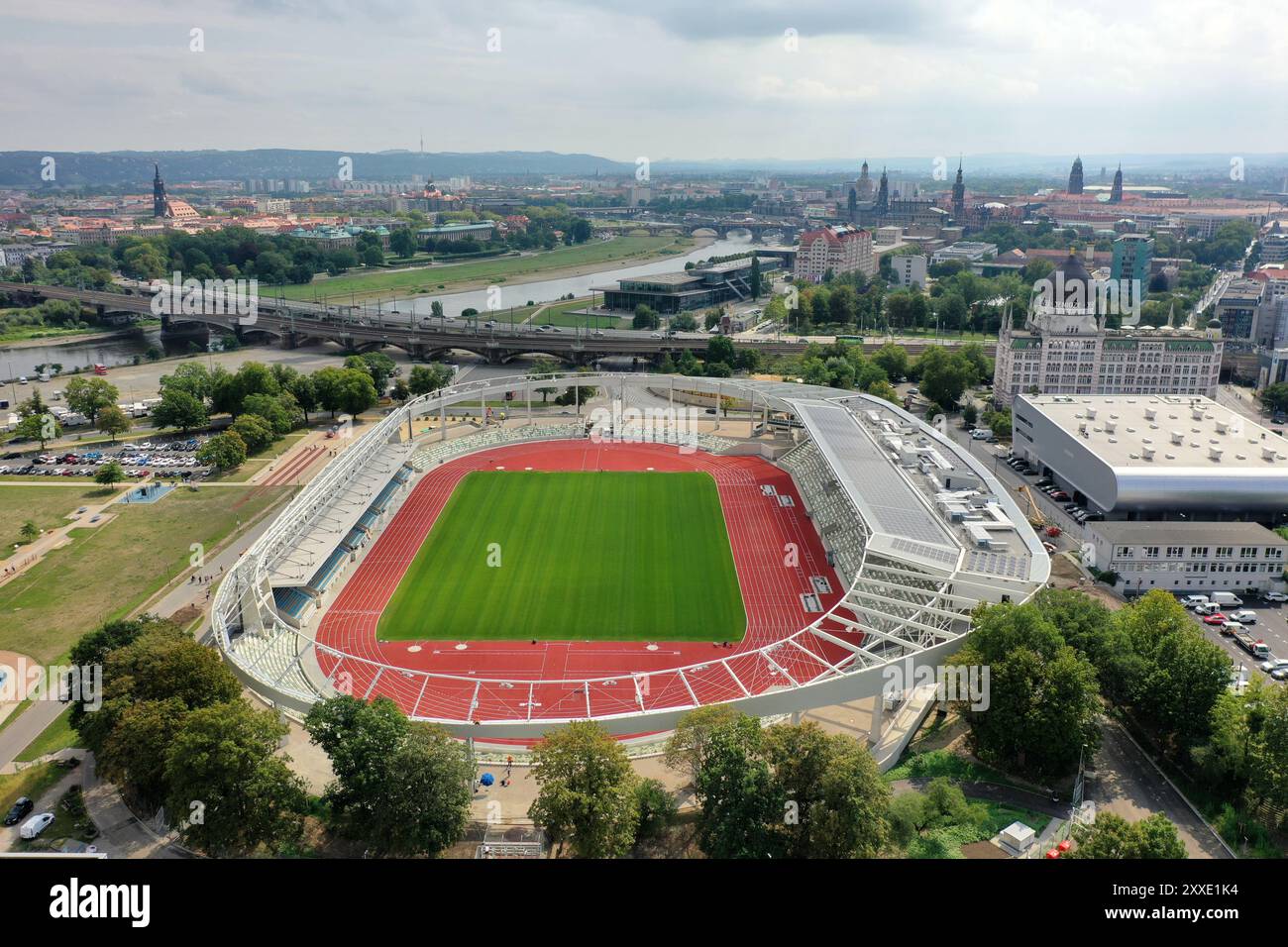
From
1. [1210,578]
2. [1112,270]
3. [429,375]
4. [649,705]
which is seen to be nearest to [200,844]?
[649,705]

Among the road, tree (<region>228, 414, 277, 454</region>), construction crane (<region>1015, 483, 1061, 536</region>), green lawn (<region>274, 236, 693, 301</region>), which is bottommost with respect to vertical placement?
the road

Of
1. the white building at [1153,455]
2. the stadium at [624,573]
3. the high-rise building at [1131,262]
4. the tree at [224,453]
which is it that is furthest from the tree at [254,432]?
the high-rise building at [1131,262]

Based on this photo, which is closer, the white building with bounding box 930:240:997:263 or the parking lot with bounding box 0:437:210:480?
the parking lot with bounding box 0:437:210:480

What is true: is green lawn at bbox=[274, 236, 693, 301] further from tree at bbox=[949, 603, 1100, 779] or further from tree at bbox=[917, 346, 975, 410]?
tree at bbox=[949, 603, 1100, 779]

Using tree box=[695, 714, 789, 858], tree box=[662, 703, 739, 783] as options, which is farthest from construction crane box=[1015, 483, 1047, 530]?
tree box=[695, 714, 789, 858]

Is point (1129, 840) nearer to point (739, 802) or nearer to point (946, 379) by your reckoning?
point (739, 802)

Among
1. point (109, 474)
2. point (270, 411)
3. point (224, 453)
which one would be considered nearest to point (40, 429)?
point (109, 474)

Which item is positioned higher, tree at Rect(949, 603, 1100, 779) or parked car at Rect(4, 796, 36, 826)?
tree at Rect(949, 603, 1100, 779)
